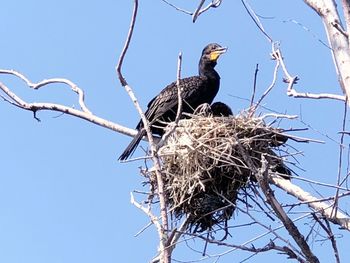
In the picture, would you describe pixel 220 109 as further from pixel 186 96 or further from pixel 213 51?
pixel 213 51

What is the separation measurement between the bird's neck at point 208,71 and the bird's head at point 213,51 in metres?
0.05

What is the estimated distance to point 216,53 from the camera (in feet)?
25.7

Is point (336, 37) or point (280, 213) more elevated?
point (336, 37)

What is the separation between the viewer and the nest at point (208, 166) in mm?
5781

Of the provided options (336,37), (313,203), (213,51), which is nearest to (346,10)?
(336,37)

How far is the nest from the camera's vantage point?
578 cm

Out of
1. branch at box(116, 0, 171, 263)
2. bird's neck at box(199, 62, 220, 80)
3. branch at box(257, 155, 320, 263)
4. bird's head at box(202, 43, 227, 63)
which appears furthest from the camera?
bird's head at box(202, 43, 227, 63)

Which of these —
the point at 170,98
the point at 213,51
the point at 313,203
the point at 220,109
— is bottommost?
the point at 313,203

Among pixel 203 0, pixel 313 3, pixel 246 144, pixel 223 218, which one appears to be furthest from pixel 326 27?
pixel 223 218

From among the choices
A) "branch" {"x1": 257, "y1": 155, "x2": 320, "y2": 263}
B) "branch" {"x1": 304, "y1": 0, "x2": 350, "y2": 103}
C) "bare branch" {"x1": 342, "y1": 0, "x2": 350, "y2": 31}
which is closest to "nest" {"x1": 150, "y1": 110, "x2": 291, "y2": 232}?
"branch" {"x1": 304, "y1": 0, "x2": 350, "y2": 103}

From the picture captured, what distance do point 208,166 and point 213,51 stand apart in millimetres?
2269

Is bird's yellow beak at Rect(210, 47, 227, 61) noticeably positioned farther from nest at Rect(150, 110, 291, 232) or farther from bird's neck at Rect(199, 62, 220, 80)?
nest at Rect(150, 110, 291, 232)

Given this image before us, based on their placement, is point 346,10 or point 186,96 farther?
point 186,96

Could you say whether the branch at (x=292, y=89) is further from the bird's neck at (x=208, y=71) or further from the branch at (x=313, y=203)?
the bird's neck at (x=208, y=71)
